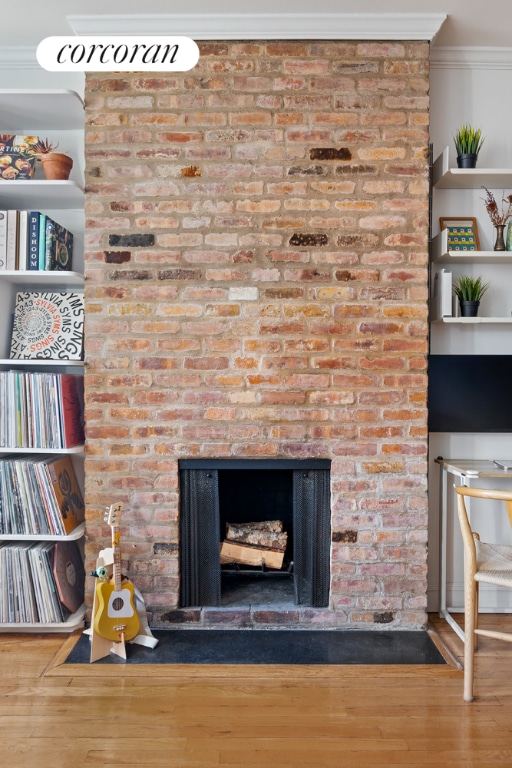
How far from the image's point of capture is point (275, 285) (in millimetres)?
2699

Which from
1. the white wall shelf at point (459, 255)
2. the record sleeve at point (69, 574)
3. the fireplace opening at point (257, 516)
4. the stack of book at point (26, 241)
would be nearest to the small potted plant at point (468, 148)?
the white wall shelf at point (459, 255)

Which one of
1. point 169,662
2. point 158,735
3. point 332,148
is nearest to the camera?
point 158,735

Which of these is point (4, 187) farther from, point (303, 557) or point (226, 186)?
point (303, 557)

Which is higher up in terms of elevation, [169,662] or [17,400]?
[17,400]

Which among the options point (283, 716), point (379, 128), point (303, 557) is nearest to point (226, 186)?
point (379, 128)

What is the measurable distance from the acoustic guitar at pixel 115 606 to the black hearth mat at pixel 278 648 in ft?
0.34

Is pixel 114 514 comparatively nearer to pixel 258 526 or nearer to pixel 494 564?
pixel 258 526

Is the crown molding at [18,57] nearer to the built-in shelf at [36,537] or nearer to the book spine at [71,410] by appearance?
the book spine at [71,410]

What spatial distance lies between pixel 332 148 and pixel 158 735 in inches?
94.9

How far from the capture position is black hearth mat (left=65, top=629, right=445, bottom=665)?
96.9 inches

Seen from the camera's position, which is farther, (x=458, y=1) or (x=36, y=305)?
(x=36, y=305)

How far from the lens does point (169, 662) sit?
2.44m

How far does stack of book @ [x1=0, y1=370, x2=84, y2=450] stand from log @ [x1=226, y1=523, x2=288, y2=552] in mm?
922

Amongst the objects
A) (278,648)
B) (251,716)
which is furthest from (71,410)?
(251,716)
